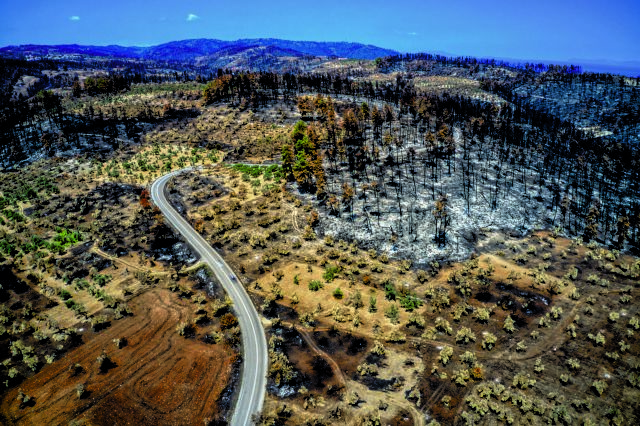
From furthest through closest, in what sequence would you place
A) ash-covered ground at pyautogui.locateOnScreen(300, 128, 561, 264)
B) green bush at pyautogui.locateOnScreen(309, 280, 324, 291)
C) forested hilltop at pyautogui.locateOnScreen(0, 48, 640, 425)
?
ash-covered ground at pyautogui.locateOnScreen(300, 128, 561, 264) → green bush at pyautogui.locateOnScreen(309, 280, 324, 291) → forested hilltop at pyautogui.locateOnScreen(0, 48, 640, 425)

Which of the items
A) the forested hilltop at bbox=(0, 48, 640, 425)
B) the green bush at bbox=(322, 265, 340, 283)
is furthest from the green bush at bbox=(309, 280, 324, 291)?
the green bush at bbox=(322, 265, 340, 283)

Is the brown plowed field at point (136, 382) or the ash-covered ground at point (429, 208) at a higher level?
the ash-covered ground at point (429, 208)

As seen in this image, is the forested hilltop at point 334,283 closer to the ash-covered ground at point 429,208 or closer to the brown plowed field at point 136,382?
the brown plowed field at point 136,382

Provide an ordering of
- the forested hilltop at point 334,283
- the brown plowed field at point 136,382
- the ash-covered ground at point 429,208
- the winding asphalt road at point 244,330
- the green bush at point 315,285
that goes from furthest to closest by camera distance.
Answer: the ash-covered ground at point 429,208
the green bush at point 315,285
the forested hilltop at point 334,283
the winding asphalt road at point 244,330
the brown plowed field at point 136,382

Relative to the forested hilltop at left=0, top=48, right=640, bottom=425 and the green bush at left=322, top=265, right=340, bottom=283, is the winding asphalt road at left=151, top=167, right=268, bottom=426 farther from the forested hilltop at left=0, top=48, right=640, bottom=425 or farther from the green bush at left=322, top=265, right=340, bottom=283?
the green bush at left=322, top=265, right=340, bottom=283

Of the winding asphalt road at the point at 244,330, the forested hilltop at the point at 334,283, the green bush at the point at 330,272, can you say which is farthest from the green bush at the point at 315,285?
the winding asphalt road at the point at 244,330

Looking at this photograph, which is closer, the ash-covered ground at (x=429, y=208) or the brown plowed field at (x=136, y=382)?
the brown plowed field at (x=136, y=382)

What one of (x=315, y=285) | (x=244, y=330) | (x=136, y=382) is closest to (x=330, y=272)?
(x=315, y=285)

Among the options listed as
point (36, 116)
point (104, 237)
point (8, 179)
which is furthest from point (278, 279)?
point (36, 116)
